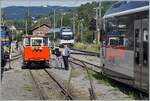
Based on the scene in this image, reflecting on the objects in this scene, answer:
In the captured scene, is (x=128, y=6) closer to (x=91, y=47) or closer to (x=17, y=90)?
(x=17, y=90)

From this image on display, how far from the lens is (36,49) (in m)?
30.2

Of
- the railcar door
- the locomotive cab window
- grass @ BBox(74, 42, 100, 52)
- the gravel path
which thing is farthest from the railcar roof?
grass @ BBox(74, 42, 100, 52)

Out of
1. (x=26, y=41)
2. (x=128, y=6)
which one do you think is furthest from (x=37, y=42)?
(x=128, y=6)

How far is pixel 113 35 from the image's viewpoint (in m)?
17.6

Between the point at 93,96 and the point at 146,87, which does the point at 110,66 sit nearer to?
the point at 93,96

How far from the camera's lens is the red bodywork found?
3027 centimetres

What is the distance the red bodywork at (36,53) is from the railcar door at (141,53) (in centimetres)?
1676

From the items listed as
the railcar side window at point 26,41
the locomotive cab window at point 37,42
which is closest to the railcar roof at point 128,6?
the locomotive cab window at point 37,42

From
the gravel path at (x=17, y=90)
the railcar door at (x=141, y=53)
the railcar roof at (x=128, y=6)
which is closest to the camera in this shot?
the railcar door at (x=141, y=53)

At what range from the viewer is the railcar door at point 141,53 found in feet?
42.3

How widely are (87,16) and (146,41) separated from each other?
341 ft

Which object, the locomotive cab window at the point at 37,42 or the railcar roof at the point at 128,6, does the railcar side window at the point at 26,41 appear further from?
the railcar roof at the point at 128,6

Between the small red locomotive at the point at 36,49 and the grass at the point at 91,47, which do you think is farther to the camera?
the grass at the point at 91,47

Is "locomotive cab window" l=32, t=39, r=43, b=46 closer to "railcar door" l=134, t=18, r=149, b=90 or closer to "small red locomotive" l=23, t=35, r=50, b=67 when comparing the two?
"small red locomotive" l=23, t=35, r=50, b=67
